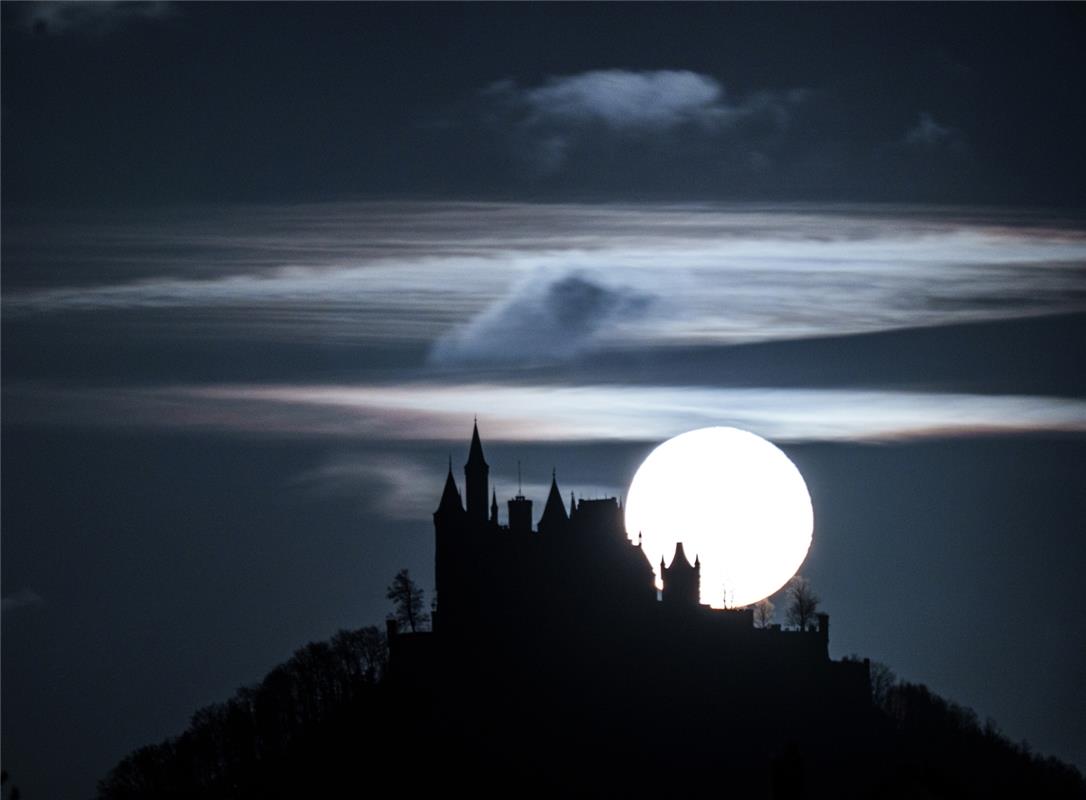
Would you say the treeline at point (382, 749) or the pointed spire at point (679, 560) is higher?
the pointed spire at point (679, 560)

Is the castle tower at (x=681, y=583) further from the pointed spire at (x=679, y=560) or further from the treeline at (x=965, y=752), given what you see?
the treeline at (x=965, y=752)

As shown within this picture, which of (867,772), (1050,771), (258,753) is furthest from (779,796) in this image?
(1050,771)

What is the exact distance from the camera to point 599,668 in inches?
6122

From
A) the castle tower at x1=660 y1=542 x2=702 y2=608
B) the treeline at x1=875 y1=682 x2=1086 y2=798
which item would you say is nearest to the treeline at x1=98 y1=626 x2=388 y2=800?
the castle tower at x1=660 y1=542 x2=702 y2=608

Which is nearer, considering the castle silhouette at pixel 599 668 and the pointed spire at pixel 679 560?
the castle silhouette at pixel 599 668

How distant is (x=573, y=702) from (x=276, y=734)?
86.7 feet

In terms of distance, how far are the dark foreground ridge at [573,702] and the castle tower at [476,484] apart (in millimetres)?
144

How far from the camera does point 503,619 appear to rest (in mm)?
159375

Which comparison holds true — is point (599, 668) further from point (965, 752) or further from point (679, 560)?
point (965, 752)

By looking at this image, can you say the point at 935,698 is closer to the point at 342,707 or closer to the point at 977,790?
the point at 977,790

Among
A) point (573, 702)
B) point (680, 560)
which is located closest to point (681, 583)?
point (680, 560)

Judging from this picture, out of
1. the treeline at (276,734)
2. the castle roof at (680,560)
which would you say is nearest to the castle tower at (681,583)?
the castle roof at (680,560)

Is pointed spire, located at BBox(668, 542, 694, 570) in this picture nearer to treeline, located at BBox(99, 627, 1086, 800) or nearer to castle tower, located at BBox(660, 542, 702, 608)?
castle tower, located at BBox(660, 542, 702, 608)

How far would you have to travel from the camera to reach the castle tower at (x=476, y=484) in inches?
6511
